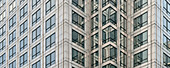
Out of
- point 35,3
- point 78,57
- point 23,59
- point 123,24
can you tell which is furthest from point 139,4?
point 23,59

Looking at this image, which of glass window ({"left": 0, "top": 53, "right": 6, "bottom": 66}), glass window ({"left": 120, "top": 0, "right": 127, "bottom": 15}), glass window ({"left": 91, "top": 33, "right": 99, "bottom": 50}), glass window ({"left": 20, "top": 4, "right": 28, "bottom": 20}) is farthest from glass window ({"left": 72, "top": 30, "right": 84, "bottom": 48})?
glass window ({"left": 0, "top": 53, "right": 6, "bottom": 66})

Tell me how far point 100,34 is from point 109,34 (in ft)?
4.98

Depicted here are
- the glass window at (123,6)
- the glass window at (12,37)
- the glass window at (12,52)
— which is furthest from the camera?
the glass window at (12,37)

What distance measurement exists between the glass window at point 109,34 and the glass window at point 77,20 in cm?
362

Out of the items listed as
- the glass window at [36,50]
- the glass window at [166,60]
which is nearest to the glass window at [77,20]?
the glass window at [36,50]

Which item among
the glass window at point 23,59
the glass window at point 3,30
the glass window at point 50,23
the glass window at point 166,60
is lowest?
the glass window at point 166,60

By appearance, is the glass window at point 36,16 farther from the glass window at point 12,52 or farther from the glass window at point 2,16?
the glass window at point 2,16

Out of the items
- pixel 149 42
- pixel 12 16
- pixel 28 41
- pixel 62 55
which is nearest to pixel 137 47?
pixel 149 42

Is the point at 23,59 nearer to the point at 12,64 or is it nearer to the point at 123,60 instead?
the point at 12,64

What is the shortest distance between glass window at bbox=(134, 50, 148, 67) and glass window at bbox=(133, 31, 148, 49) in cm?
138

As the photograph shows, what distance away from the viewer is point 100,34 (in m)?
54.3

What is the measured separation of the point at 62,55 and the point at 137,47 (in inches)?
439

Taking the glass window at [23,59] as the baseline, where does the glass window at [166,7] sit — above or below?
above

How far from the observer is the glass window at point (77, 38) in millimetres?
53237
